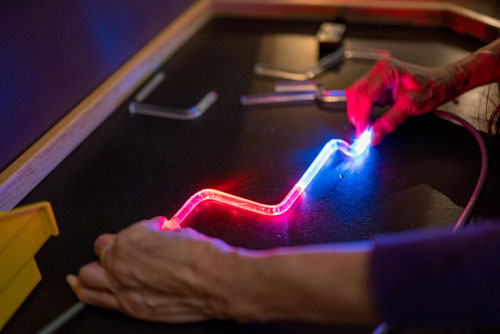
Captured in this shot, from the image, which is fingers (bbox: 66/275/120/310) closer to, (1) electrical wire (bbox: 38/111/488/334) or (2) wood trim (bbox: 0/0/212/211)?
(1) electrical wire (bbox: 38/111/488/334)

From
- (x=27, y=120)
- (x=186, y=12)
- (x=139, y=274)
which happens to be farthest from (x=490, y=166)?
(x=186, y=12)

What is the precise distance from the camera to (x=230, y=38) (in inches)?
64.1

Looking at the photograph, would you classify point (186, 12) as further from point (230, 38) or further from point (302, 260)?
point (302, 260)

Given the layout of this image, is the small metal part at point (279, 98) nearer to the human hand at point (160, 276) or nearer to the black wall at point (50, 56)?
the black wall at point (50, 56)

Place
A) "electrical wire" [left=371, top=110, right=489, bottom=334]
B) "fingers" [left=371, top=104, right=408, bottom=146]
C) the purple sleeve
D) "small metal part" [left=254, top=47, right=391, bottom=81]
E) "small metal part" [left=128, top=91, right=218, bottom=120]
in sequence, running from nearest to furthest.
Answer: the purple sleeve
"electrical wire" [left=371, top=110, right=489, bottom=334]
"fingers" [left=371, top=104, right=408, bottom=146]
"small metal part" [left=128, top=91, right=218, bottom=120]
"small metal part" [left=254, top=47, right=391, bottom=81]

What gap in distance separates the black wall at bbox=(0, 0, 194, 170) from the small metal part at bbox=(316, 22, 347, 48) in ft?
2.05

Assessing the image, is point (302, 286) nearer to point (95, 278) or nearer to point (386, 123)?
point (95, 278)

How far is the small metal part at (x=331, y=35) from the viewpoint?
1442 millimetres

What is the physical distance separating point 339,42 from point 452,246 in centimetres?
102

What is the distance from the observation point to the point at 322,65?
1.40m

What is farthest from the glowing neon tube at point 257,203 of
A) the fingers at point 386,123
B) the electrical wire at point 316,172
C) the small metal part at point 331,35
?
the small metal part at point 331,35

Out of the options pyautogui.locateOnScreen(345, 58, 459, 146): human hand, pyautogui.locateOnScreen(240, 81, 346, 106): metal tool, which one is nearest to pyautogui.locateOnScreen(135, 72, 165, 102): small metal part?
pyautogui.locateOnScreen(240, 81, 346, 106): metal tool

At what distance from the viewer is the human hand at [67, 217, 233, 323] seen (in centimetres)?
65

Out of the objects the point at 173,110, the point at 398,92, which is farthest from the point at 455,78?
the point at 173,110
